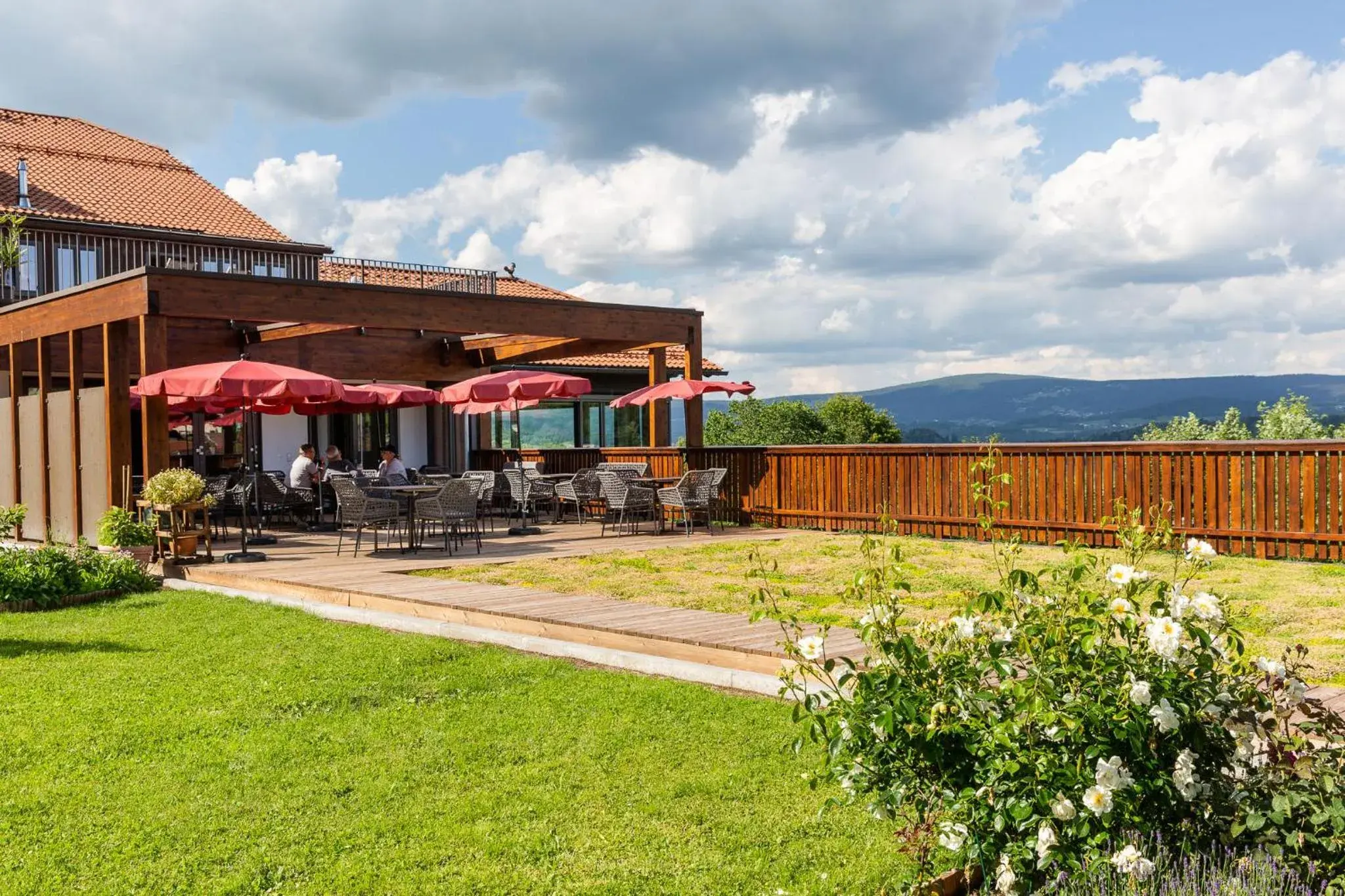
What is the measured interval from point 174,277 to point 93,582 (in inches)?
153

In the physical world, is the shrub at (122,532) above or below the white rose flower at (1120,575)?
below

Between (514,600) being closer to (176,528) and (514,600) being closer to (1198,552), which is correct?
(176,528)

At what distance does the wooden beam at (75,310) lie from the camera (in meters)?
11.9

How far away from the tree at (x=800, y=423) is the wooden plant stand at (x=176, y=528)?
22478 millimetres

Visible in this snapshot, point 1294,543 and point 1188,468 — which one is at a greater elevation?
point 1188,468

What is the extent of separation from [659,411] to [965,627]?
594 inches

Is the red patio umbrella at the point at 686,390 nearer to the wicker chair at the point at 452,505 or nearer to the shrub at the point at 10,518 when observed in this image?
the wicker chair at the point at 452,505

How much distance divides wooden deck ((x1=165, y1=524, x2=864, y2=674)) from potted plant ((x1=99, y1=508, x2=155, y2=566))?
0.39 metres

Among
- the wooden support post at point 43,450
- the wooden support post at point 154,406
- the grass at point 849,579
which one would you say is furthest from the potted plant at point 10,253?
the grass at point 849,579

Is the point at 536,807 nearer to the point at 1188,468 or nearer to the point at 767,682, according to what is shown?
the point at 767,682

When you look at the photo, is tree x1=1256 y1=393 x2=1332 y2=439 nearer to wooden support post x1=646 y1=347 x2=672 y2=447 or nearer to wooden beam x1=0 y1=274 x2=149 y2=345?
wooden support post x1=646 y1=347 x2=672 y2=447

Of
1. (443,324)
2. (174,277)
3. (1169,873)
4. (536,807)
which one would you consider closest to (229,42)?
(174,277)

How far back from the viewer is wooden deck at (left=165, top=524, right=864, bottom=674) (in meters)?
5.99

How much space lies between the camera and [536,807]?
3.90m
